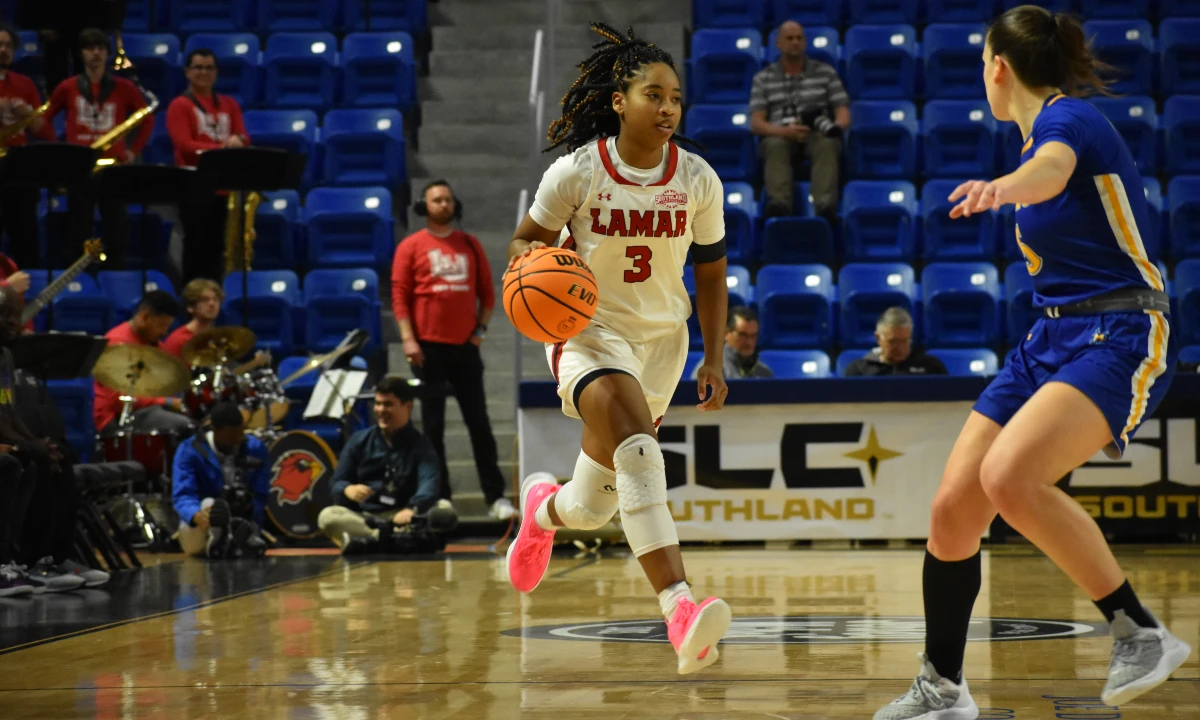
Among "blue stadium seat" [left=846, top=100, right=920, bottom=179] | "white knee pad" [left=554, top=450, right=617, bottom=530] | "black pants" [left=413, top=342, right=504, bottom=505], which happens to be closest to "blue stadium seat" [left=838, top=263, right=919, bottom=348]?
"blue stadium seat" [left=846, top=100, right=920, bottom=179]

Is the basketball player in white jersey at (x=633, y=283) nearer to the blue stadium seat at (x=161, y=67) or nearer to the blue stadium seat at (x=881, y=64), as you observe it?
the blue stadium seat at (x=881, y=64)

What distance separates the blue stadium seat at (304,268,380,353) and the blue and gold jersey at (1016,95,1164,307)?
27.2ft

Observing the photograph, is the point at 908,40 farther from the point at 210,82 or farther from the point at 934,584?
the point at 934,584

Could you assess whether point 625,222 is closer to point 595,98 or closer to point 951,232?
point 595,98

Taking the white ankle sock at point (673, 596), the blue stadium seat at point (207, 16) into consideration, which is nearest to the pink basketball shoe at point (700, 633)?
the white ankle sock at point (673, 596)

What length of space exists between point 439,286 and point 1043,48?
6739 millimetres

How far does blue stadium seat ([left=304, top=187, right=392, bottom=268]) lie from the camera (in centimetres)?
1171

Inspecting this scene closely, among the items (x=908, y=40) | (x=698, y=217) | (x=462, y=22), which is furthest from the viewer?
(x=462, y=22)

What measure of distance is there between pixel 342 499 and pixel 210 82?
4083mm

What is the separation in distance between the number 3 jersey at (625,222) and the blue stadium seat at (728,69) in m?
8.27

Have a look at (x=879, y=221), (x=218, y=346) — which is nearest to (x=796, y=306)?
(x=879, y=221)

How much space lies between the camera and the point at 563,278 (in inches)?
160

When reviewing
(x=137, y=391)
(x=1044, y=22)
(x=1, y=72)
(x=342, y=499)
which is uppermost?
(x=1, y=72)

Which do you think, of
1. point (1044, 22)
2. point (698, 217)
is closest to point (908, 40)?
point (698, 217)
